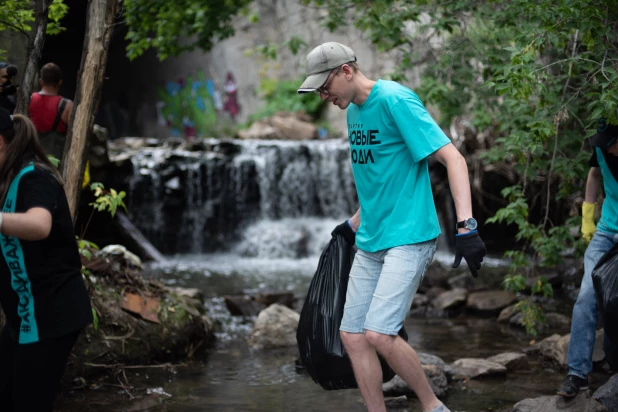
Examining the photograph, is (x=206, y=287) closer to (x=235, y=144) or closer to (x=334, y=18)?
(x=334, y=18)

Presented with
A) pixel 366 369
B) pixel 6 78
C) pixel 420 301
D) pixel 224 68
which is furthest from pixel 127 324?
pixel 224 68

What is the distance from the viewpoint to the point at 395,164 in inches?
145

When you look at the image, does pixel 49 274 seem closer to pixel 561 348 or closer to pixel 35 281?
pixel 35 281

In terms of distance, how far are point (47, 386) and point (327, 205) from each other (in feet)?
45.1

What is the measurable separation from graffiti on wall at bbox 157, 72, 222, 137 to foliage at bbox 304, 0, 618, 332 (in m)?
14.9

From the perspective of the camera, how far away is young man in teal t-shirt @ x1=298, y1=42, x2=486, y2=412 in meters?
3.59

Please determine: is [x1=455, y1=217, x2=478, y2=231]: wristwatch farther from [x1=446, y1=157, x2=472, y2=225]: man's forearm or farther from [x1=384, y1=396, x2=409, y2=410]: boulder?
[x1=384, y1=396, x2=409, y2=410]: boulder

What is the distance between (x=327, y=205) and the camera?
1656 cm

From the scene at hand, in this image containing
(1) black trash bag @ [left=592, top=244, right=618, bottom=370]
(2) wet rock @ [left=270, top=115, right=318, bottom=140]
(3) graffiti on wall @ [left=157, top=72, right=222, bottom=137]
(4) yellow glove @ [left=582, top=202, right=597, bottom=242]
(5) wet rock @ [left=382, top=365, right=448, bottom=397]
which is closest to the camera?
(1) black trash bag @ [left=592, top=244, right=618, bottom=370]

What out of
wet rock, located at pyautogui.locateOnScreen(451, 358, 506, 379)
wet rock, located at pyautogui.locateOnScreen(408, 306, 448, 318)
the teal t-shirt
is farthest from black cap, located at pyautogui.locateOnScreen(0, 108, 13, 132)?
wet rock, located at pyautogui.locateOnScreen(408, 306, 448, 318)

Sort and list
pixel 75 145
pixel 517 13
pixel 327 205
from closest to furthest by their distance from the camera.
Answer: pixel 75 145 → pixel 517 13 → pixel 327 205

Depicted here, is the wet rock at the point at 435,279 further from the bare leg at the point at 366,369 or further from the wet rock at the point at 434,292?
the bare leg at the point at 366,369

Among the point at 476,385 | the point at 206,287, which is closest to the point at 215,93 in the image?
the point at 206,287

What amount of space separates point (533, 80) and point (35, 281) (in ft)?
10.6
